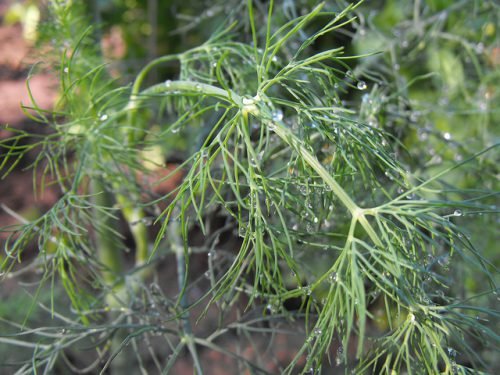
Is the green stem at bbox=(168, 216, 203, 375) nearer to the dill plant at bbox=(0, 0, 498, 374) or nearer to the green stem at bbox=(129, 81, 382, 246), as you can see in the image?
the dill plant at bbox=(0, 0, 498, 374)

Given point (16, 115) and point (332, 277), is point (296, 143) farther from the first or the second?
point (16, 115)

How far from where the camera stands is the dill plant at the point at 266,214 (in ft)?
1.72

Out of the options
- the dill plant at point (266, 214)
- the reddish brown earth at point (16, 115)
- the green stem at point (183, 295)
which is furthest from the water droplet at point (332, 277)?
the reddish brown earth at point (16, 115)

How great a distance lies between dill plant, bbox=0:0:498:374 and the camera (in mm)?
524

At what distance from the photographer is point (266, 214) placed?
0.88 metres

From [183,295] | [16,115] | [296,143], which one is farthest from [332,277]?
[16,115]

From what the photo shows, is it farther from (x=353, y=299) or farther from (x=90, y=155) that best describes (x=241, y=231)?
(x=90, y=155)

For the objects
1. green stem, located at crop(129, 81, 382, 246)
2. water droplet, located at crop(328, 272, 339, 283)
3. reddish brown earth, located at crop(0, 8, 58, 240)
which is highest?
green stem, located at crop(129, 81, 382, 246)

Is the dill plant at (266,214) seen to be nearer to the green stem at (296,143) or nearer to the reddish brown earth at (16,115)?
the green stem at (296,143)

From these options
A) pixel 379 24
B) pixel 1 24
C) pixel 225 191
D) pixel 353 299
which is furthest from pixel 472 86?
pixel 1 24

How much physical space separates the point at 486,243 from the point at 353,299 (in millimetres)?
889

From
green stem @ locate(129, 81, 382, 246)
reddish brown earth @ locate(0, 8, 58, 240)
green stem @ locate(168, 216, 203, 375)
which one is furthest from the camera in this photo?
reddish brown earth @ locate(0, 8, 58, 240)

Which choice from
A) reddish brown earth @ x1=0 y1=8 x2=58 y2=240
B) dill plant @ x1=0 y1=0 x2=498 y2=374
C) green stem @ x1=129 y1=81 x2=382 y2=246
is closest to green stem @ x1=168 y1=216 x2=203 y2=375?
dill plant @ x1=0 y1=0 x2=498 y2=374

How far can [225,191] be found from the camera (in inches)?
A: 34.9
